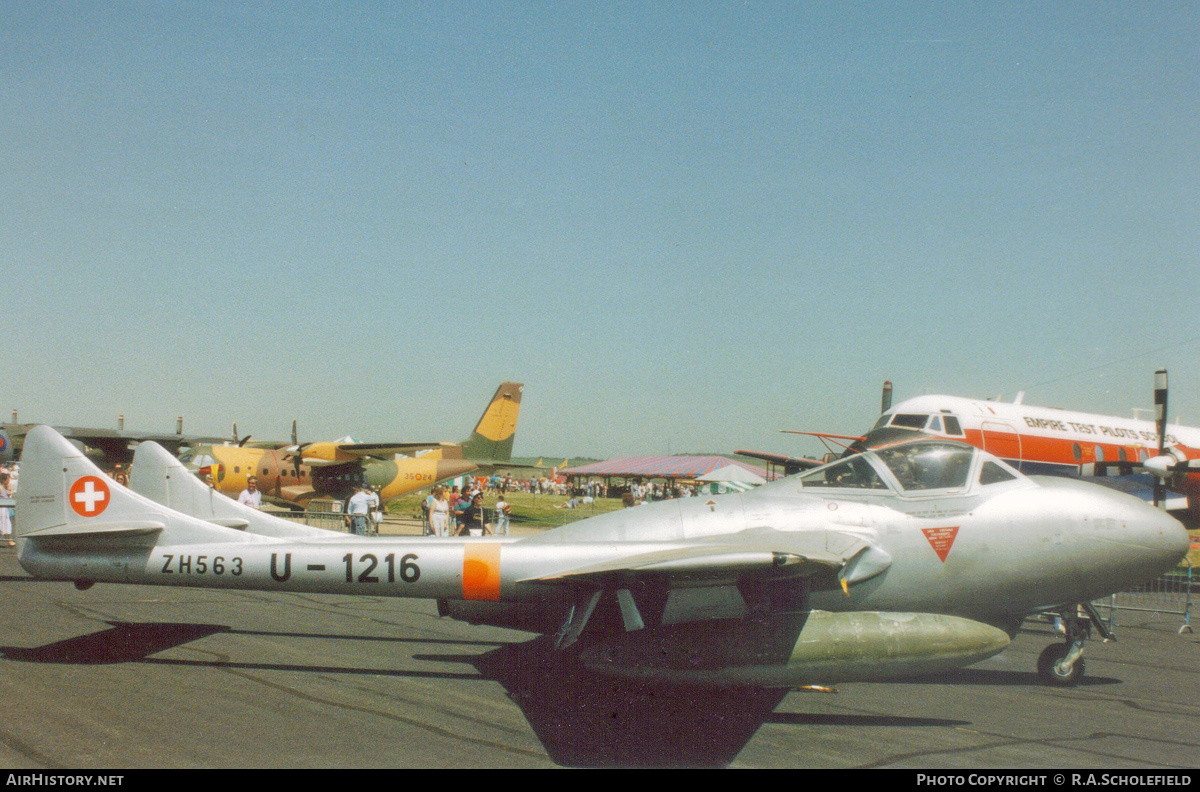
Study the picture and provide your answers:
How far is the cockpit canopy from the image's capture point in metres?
7.67

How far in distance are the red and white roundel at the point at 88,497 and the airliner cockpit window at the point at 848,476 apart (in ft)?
26.1

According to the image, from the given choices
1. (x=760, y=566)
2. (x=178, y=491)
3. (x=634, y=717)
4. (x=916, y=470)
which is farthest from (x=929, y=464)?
(x=178, y=491)

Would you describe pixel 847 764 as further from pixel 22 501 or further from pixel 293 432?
pixel 293 432

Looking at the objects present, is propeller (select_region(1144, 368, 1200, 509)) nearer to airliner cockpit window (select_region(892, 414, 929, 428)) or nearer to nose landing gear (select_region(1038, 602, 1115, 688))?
airliner cockpit window (select_region(892, 414, 929, 428))

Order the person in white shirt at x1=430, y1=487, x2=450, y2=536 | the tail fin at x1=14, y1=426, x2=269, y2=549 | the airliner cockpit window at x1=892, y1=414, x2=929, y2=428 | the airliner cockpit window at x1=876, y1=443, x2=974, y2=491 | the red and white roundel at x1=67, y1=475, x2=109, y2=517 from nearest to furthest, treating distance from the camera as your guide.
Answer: the airliner cockpit window at x1=876, y1=443, x2=974, y2=491, the tail fin at x1=14, y1=426, x2=269, y2=549, the red and white roundel at x1=67, y1=475, x2=109, y2=517, the airliner cockpit window at x1=892, y1=414, x2=929, y2=428, the person in white shirt at x1=430, y1=487, x2=450, y2=536

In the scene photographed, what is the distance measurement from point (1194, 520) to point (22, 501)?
75.1ft

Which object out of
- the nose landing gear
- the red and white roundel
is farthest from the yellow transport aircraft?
the nose landing gear

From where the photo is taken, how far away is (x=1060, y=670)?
7840 millimetres

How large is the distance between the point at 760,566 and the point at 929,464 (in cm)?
285

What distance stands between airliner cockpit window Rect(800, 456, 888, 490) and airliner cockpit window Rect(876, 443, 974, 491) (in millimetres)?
204

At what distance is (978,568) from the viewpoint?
7375 mm

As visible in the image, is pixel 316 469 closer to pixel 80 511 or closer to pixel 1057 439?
pixel 80 511

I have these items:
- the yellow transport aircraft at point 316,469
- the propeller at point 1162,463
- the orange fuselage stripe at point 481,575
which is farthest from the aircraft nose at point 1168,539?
the yellow transport aircraft at point 316,469

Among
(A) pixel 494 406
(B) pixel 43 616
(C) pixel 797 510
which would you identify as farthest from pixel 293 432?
(C) pixel 797 510
